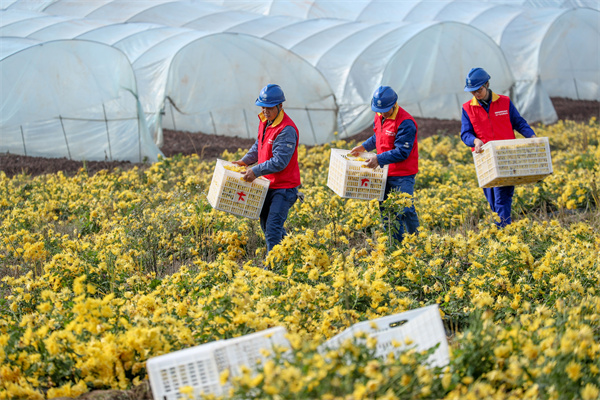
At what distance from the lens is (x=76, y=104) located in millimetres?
11508

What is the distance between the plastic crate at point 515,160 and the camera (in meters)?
4.99

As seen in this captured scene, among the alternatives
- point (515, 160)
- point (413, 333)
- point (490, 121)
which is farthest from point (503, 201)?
point (413, 333)

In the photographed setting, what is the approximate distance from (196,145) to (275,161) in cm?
908

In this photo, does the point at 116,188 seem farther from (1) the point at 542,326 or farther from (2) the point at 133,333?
(1) the point at 542,326

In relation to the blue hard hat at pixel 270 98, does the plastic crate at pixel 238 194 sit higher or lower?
lower

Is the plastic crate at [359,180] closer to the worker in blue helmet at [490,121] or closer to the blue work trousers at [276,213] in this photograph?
the blue work trousers at [276,213]

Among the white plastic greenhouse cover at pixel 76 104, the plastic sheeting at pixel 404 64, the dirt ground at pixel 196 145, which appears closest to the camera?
the dirt ground at pixel 196 145

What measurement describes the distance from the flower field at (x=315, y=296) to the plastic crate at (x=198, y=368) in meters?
0.15

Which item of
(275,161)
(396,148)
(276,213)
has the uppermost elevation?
(396,148)

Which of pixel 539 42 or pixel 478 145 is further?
pixel 539 42

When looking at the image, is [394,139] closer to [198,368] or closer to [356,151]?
[356,151]

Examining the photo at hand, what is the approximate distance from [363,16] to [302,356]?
20.5 meters

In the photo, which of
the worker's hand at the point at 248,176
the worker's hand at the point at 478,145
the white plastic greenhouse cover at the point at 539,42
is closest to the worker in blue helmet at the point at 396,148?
the worker's hand at the point at 478,145

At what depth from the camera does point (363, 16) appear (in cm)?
2159
